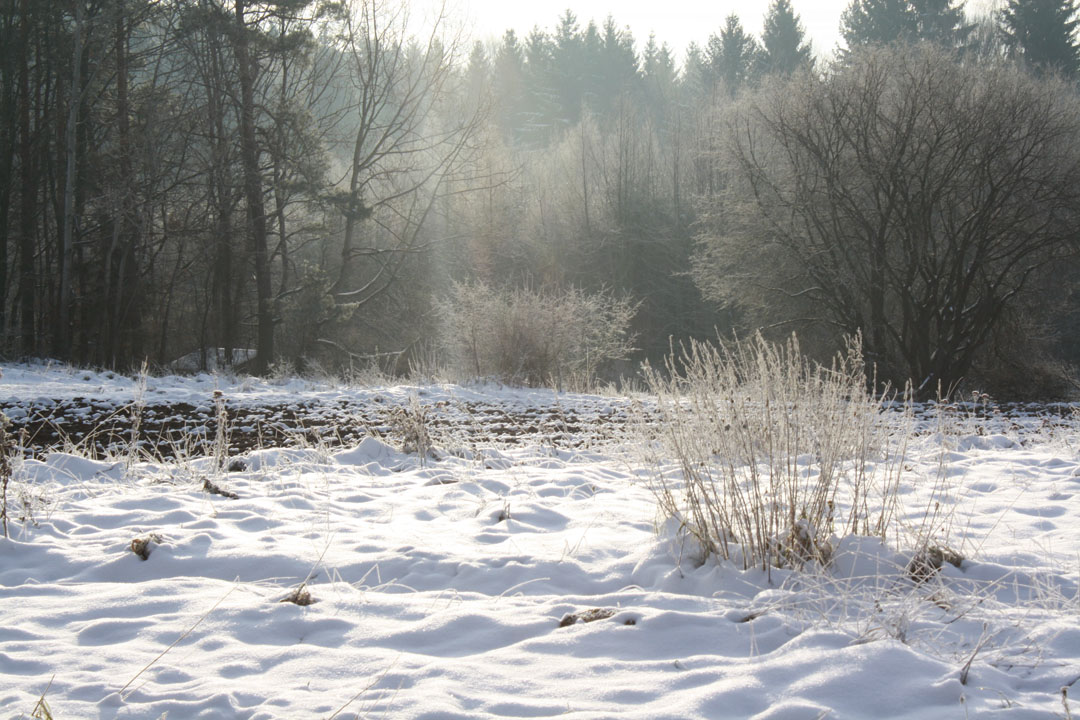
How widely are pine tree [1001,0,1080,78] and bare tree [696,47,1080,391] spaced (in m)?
17.8

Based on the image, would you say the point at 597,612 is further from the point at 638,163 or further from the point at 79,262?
the point at 638,163

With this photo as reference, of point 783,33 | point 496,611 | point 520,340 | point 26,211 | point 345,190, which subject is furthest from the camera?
point 783,33

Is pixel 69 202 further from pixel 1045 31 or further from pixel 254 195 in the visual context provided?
pixel 1045 31

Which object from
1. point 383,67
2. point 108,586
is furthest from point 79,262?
point 108,586

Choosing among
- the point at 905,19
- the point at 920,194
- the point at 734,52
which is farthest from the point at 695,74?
the point at 920,194

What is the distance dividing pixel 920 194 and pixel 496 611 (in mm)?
12748

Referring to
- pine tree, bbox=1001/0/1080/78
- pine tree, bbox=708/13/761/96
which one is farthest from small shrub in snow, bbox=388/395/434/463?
pine tree, bbox=1001/0/1080/78

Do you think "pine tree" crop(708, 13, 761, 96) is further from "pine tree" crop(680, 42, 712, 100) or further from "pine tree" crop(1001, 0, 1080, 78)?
"pine tree" crop(1001, 0, 1080, 78)

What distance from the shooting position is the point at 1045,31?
2967 cm

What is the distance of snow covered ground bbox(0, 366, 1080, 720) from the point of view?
1865 mm

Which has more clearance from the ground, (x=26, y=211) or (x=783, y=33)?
(x=783, y=33)

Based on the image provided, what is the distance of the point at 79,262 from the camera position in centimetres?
1533

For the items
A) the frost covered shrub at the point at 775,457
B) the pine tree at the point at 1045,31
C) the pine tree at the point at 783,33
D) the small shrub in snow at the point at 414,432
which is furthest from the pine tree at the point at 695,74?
the frost covered shrub at the point at 775,457

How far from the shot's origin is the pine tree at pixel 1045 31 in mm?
29453
